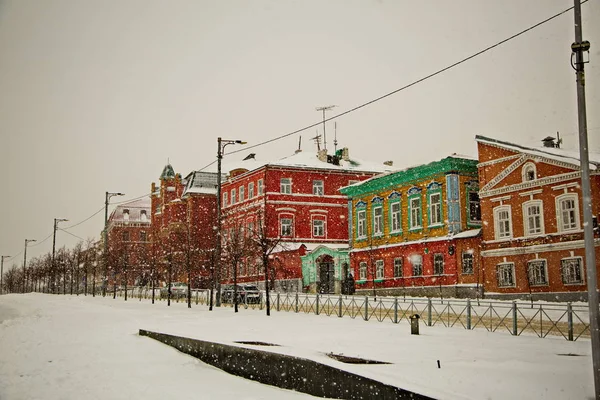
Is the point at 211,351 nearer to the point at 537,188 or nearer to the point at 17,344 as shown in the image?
the point at 17,344

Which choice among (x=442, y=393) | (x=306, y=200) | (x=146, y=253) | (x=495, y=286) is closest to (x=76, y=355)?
(x=442, y=393)

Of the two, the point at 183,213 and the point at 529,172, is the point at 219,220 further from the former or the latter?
the point at 183,213

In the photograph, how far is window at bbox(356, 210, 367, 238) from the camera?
46003 millimetres

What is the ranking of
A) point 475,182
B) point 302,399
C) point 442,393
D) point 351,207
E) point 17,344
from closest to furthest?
point 442,393
point 302,399
point 17,344
point 475,182
point 351,207

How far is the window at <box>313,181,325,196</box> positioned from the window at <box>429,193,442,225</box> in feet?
59.9

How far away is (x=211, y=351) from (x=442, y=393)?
A: 269 inches

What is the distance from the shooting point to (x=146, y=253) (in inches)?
2056

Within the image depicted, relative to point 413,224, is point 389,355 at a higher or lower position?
lower

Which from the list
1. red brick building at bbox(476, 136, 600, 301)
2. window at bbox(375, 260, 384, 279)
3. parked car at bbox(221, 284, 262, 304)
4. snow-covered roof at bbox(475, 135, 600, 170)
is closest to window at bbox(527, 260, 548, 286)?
red brick building at bbox(476, 136, 600, 301)

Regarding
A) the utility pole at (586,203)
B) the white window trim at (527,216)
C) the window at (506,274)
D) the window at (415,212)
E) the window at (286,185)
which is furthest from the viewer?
the window at (286,185)

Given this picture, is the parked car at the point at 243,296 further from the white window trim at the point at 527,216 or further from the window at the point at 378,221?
the white window trim at the point at 527,216

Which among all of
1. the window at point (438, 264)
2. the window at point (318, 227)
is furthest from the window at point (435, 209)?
the window at point (318, 227)

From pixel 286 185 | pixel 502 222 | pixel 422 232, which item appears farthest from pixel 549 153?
pixel 286 185

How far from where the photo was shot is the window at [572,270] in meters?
28.7
